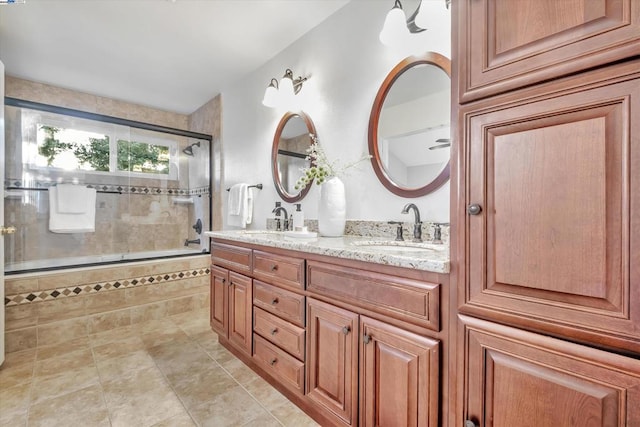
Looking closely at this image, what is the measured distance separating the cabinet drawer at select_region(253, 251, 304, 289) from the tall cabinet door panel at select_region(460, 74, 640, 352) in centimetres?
81

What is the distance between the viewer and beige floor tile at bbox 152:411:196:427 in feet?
4.74

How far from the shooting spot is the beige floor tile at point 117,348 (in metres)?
2.14

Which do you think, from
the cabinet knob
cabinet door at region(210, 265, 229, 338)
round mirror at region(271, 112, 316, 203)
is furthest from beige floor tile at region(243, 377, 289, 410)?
the cabinet knob

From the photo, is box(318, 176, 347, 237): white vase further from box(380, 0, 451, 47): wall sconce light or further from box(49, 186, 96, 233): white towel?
box(49, 186, 96, 233): white towel

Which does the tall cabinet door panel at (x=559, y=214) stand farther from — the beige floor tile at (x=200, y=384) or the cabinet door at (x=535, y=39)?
the beige floor tile at (x=200, y=384)

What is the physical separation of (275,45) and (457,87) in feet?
6.82

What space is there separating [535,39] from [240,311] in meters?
1.95

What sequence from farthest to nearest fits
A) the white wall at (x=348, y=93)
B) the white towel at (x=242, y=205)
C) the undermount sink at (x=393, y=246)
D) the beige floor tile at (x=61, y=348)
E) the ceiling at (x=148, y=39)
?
the white towel at (x=242, y=205)
the beige floor tile at (x=61, y=348)
the ceiling at (x=148, y=39)
the white wall at (x=348, y=93)
the undermount sink at (x=393, y=246)

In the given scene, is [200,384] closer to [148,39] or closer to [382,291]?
[382,291]

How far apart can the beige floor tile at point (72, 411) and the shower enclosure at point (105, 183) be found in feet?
4.60

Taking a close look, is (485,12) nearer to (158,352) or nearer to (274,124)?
(274,124)

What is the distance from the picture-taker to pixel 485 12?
853mm

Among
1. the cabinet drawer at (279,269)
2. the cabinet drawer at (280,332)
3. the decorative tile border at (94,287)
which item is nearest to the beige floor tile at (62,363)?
the decorative tile border at (94,287)

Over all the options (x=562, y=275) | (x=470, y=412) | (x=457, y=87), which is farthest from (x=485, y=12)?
(x=470, y=412)
